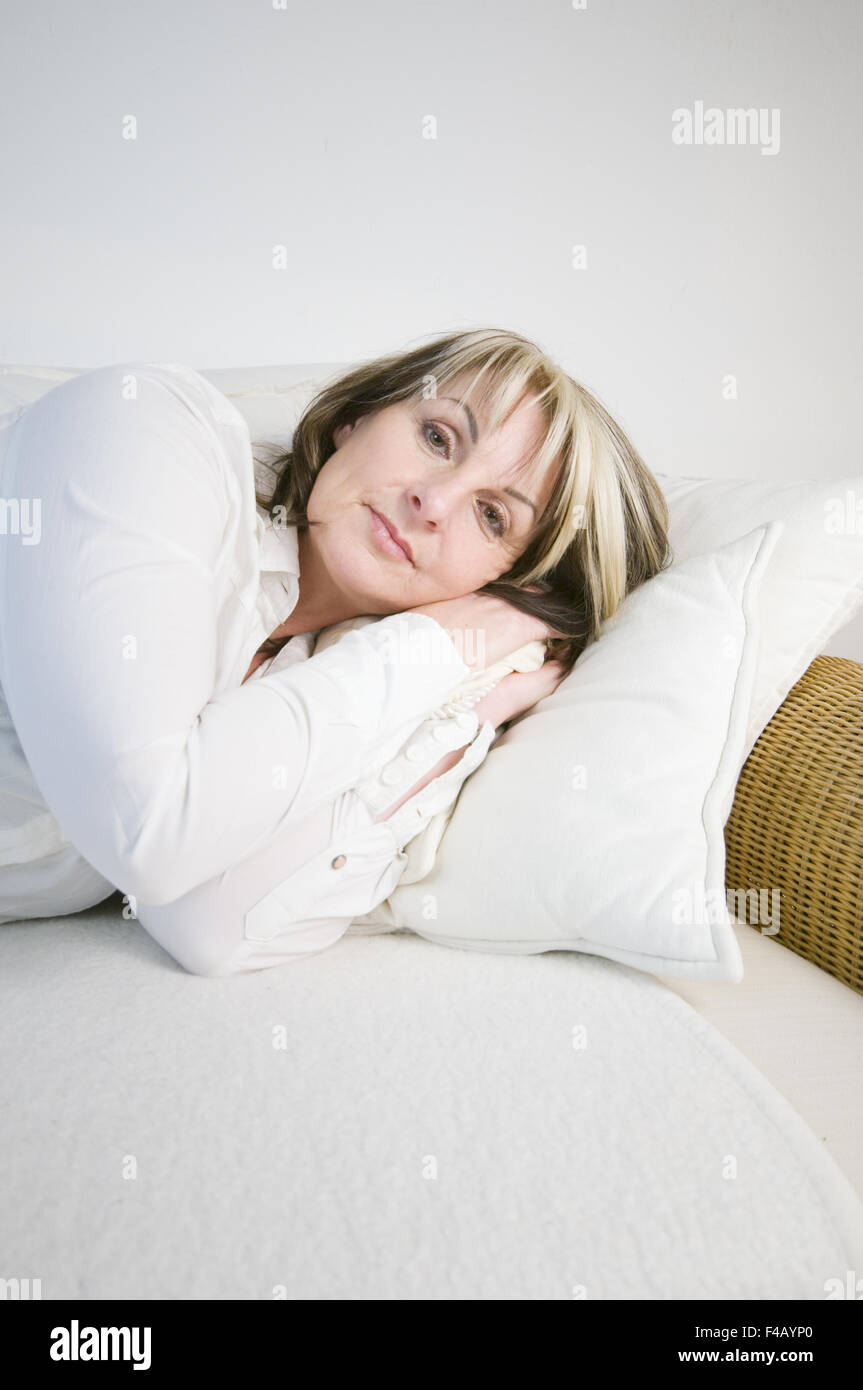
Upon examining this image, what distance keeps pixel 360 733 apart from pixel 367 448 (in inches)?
15.6

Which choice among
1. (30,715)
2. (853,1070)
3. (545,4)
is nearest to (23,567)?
(30,715)

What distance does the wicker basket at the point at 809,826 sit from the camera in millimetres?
A: 1110

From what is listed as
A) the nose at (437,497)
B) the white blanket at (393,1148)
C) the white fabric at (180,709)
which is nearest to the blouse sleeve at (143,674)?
the white fabric at (180,709)

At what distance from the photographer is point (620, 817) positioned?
1022 mm

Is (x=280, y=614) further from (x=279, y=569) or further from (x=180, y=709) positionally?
(x=180, y=709)

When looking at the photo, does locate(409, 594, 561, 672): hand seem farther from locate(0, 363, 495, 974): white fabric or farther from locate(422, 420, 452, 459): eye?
locate(422, 420, 452, 459): eye

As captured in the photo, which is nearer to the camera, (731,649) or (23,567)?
(23,567)

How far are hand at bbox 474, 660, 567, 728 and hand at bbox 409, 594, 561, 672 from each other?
0.11 feet

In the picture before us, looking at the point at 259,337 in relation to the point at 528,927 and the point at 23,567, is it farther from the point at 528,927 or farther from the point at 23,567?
the point at 528,927

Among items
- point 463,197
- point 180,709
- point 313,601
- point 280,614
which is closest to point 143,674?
point 180,709

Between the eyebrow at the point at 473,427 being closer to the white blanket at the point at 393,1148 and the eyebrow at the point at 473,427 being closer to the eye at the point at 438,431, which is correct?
the eye at the point at 438,431

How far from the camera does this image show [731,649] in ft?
3.74

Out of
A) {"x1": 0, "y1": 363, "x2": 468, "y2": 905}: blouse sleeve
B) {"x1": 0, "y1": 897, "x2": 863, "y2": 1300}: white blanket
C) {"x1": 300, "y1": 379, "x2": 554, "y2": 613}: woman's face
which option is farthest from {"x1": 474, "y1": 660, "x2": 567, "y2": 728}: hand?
{"x1": 0, "y1": 897, "x2": 863, "y2": 1300}: white blanket
